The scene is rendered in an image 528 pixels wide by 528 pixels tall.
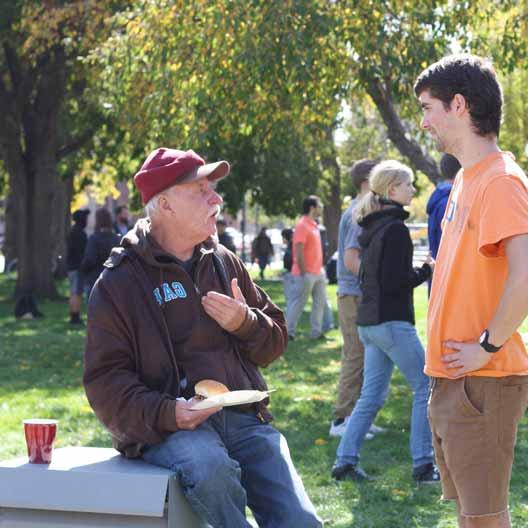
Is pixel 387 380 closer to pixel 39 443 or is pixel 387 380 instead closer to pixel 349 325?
pixel 349 325

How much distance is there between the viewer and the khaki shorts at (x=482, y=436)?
3.64 m

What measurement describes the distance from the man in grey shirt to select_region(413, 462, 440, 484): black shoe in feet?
4.64

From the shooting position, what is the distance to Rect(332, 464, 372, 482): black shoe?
22.7 feet

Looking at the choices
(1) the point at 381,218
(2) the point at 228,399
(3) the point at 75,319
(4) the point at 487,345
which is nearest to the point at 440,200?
(1) the point at 381,218

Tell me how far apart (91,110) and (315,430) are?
16.6 metres

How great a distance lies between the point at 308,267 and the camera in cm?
1455

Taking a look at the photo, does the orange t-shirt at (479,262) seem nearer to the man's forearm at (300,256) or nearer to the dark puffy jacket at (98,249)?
the dark puffy jacket at (98,249)

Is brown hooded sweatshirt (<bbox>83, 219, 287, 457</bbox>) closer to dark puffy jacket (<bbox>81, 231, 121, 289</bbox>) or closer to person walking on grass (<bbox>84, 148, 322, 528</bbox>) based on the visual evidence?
person walking on grass (<bbox>84, 148, 322, 528</bbox>)

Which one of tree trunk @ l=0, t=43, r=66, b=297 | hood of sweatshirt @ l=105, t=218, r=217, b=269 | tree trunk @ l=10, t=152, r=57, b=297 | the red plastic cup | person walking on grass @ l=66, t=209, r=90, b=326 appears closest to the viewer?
the red plastic cup

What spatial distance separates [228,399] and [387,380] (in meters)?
3.40

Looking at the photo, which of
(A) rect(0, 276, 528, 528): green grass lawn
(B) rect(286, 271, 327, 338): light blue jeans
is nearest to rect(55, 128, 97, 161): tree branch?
(A) rect(0, 276, 528, 528): green grass lawn

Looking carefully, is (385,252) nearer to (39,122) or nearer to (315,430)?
(315,430)

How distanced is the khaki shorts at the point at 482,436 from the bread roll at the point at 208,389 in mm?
754

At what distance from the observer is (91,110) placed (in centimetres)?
2405
